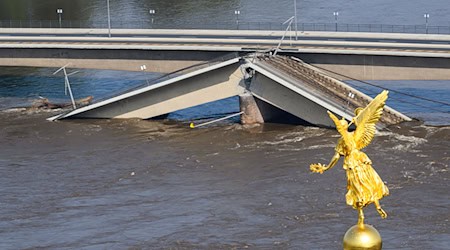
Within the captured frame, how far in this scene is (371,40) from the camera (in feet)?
199

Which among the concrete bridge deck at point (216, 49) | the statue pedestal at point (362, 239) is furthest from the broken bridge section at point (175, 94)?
the statue pedestal at point (362, 239)

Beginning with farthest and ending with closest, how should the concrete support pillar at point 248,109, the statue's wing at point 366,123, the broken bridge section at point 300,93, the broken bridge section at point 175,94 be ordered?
the broken bridge section at point 175,94
the concrete support pillar at point 248,109
the broken bridge section at point 300,93
the statue's wing at point 366,123

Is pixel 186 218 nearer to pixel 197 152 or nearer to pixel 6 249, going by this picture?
pixel 6 249

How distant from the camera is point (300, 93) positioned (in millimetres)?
53781

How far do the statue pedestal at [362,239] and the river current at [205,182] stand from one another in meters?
21.8

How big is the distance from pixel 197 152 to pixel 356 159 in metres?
38.7

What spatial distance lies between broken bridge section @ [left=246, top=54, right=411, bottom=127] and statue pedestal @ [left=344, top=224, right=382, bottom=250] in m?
40.2

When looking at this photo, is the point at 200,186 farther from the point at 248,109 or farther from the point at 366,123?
the point at 366,123

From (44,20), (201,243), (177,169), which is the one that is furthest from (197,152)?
(44,20)

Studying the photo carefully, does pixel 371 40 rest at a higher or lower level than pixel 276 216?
higher

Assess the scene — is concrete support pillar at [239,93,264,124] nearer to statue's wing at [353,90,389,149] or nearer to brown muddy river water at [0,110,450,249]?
brown muddy river water at [0,110,450,249]

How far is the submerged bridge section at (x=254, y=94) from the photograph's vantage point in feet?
178

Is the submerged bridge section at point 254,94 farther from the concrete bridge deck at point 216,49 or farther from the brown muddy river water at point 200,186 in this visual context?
the concrete bridge deck at point 216,49

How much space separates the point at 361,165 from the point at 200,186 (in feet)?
106
